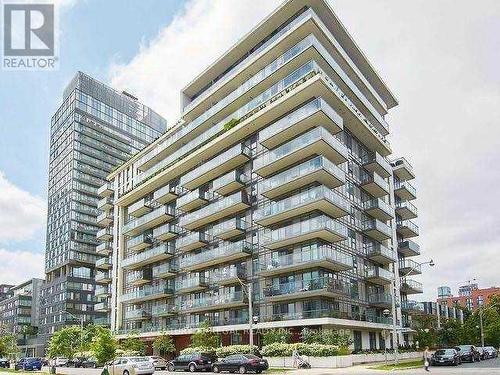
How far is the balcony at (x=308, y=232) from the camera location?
48.5 m

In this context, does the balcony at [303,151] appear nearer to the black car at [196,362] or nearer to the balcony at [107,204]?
the black car at [196,362]

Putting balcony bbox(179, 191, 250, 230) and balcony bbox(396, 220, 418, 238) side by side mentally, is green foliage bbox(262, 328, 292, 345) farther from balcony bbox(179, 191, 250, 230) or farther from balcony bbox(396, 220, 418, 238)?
balcony bbox(396, 220, 418, 238)

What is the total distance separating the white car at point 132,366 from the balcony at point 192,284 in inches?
948

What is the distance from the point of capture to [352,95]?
60.3m

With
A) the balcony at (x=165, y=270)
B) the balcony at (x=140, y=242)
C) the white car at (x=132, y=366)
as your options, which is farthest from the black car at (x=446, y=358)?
the balcony at (x=140, y=242)

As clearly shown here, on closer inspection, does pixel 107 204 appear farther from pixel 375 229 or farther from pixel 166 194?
pixel 375 229

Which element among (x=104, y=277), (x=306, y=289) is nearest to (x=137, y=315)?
(x=104, y=277)

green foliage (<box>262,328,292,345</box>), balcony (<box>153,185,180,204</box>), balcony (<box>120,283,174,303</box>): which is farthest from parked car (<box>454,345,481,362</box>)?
balcony (<box>153,185,180,204</box>)

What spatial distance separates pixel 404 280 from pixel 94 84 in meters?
93.8

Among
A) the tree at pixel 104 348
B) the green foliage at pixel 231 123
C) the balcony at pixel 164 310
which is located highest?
the green foliage at pixel 231 123

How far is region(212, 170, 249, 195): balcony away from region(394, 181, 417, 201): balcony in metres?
26.4

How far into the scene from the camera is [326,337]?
45.9 metres

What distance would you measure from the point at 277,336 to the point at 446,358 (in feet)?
47.8

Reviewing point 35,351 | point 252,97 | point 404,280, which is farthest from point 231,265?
point 35,351
